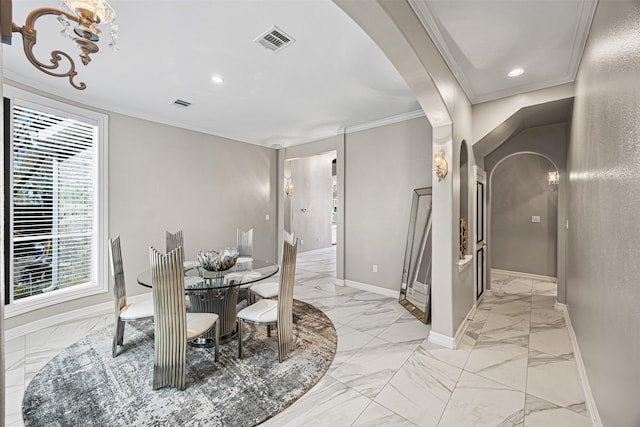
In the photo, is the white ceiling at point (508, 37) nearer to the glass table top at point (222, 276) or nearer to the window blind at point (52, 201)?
the glass table top at point (222, 276)

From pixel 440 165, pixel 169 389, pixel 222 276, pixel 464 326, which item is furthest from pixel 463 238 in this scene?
pixel 169 389

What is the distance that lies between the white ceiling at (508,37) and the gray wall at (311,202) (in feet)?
18.0

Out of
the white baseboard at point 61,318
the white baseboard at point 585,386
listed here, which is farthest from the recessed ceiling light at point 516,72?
the white baseboard at point 61,318

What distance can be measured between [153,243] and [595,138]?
16.8 feet

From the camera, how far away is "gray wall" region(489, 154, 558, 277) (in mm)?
5492

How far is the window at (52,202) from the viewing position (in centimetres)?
328

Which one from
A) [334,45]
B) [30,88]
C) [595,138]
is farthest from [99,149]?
[595,138]

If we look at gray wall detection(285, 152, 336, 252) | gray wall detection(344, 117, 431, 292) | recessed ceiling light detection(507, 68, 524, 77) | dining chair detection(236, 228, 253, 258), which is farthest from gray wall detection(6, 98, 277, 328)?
recessed ceiling light detection(507, 68, 524, 77)

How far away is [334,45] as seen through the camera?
2.63 meters

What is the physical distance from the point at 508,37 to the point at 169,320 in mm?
3469

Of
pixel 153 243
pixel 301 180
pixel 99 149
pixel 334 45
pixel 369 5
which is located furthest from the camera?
pixel 301 180

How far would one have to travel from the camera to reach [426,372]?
8.55 feet

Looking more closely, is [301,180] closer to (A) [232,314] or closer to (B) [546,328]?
(A) [232,314]

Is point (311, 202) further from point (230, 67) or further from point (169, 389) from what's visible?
point (169, 389)
